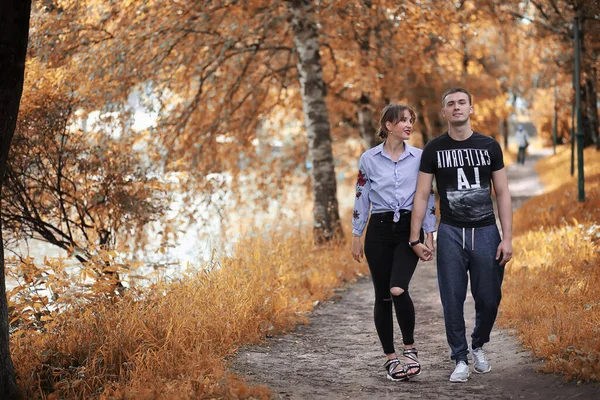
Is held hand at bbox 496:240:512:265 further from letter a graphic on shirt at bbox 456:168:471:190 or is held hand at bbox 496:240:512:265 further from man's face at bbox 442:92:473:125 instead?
man's face at bbox 442:92:473:125

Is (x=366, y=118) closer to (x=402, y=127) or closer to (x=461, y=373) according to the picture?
(x=402, y=127)

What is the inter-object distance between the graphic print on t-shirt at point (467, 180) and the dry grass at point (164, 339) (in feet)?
6.11

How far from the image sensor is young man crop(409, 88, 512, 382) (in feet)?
16.7

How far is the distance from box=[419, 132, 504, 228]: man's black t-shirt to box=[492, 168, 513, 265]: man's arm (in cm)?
5

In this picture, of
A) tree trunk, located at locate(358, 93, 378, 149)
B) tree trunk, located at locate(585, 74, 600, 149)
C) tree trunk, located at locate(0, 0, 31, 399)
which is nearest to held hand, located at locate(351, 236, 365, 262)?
tree trunk, located at locate(0, 0, 31, 399)

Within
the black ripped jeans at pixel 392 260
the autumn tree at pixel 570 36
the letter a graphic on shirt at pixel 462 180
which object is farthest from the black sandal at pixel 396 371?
the autumn tree at pixel 570 36

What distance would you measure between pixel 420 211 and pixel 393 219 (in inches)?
8.2

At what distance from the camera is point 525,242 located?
35.4 feet

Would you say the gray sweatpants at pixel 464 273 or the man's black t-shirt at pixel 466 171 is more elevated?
the man's black t-shirt at pixel 466 171

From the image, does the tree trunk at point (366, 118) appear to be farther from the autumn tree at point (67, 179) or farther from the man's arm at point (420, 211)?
the man's arm at point (420, 211)

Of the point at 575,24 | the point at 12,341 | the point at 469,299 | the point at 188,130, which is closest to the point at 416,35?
the point at 575,24

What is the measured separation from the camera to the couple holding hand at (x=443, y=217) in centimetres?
510

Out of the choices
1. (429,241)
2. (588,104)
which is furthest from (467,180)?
(588,104)

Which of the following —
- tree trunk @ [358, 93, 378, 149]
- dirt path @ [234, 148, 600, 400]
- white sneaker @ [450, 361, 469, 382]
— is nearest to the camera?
dirt path @ [234, 148, 600, 400]
